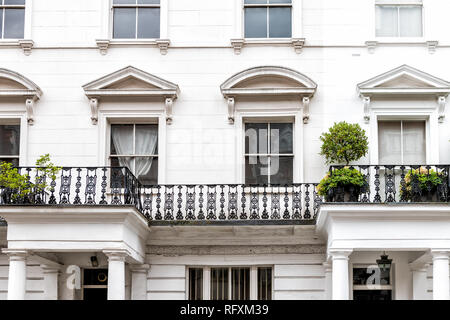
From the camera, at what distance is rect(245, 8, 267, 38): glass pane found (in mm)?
19719

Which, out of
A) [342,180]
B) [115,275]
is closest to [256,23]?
[342,180]

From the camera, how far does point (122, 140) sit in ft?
64.2

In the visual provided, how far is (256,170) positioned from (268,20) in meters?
3.47

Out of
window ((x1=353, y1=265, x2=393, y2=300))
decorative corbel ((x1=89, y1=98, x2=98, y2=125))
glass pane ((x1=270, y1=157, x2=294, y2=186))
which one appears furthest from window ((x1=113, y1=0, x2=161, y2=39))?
window ((x1=353, y1=265, x2=393, y2=300))

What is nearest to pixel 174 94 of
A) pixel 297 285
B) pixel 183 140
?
pixel 183 140

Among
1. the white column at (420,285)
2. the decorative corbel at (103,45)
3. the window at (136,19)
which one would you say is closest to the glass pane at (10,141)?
the decorative corbel at (103,45)

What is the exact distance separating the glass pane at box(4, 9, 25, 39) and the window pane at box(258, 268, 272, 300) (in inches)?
304

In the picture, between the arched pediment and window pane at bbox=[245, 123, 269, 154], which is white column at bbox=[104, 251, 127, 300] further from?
the arched pediment

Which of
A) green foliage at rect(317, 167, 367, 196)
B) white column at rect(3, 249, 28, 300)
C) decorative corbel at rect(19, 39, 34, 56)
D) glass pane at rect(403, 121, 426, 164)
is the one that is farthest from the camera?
decorative corbel at rect(19, 39, 34, 56)

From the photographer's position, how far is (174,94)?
749 inches

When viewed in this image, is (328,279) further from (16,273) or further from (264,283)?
(16,273)

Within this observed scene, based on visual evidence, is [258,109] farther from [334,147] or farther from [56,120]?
[56,120]

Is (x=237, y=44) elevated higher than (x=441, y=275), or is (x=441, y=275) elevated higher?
(x=237, y=44)

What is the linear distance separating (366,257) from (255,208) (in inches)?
Result: 102
